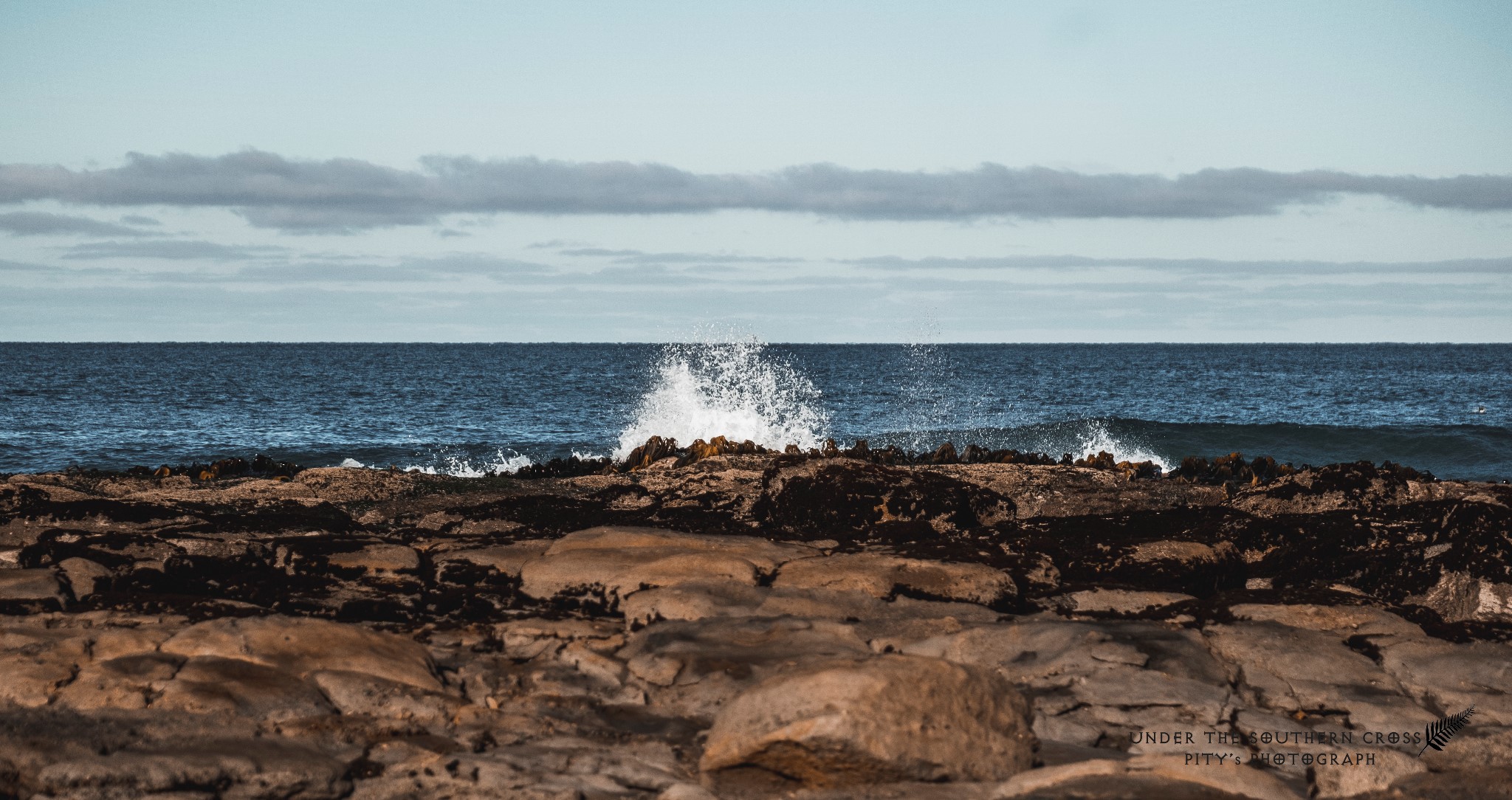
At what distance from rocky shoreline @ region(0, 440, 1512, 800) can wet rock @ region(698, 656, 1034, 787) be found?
2 cm

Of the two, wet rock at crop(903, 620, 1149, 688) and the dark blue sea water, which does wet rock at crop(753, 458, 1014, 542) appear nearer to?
wet rock at crop(903, 620, 1149, 688)

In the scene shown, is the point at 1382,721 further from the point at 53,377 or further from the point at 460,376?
the point at 53,377

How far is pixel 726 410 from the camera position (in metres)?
25.3

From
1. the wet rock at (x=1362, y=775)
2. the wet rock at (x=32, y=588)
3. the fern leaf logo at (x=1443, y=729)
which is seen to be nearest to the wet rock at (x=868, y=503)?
the fern leaf logo at (x=1443, y=729)

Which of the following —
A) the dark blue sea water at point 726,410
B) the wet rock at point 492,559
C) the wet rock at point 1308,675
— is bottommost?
the dark blue sea water at point 726,410

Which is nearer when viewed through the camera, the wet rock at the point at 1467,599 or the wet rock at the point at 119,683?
the wet rock at the point at 119,683

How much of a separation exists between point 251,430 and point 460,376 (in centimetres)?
3755

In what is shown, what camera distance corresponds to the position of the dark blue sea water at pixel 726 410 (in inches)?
1077

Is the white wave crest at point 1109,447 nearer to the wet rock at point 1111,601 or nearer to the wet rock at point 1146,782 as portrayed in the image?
the wet rock at point 1111,601

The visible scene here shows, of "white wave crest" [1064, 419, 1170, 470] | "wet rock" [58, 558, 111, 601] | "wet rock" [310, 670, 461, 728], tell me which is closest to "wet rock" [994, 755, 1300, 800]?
"wet rock" [310, 670, 461, 728]

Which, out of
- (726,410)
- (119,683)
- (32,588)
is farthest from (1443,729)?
(726,410)

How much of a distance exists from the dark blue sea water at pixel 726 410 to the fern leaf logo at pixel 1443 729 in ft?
61.2

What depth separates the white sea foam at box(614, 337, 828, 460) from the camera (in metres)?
24.5

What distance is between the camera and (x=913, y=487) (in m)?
10.4
